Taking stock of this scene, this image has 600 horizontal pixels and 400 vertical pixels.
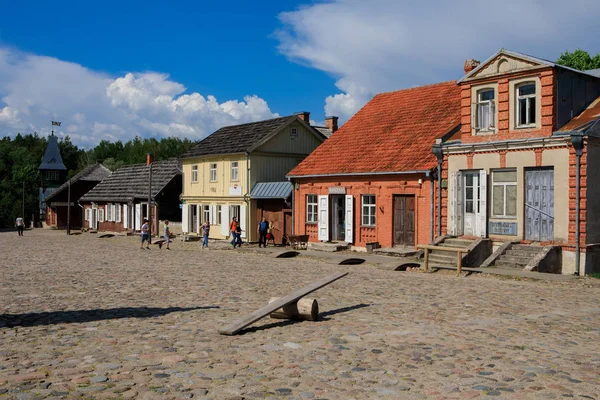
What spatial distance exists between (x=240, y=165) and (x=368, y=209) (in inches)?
426

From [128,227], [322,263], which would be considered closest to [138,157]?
[128,227]

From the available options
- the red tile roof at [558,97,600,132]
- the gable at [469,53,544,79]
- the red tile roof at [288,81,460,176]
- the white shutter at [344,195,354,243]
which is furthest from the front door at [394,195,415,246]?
the red tile roof at [558,97,600,132]

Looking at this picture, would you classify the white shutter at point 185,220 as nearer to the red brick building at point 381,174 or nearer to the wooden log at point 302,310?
the red brick building at point 381,174

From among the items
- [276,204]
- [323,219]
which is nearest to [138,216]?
[276,204]

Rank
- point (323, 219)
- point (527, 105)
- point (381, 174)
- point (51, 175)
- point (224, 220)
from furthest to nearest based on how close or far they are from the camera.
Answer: point (51, 175), point (224, 220), point (323, 219), point (381, 174), point (527, 105)

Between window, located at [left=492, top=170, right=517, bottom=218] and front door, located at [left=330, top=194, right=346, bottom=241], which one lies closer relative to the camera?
window, located at [left=492, top=170, right=517, bottom=218]

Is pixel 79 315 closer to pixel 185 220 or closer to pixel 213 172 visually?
pixel 213 172

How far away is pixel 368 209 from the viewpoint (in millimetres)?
27547

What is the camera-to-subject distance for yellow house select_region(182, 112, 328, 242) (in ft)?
116

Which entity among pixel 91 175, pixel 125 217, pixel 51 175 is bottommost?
pixel 125 217

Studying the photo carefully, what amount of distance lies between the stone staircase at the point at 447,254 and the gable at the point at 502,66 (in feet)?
19.6

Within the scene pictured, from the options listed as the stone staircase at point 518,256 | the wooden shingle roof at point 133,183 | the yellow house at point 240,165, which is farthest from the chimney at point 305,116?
the stone staircase at point 518,256

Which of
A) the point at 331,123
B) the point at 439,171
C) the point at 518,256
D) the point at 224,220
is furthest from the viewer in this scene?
the point at 331,123

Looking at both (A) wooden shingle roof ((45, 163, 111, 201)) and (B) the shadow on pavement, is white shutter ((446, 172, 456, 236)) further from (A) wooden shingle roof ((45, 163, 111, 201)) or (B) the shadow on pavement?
(A) wooden shingle roof ((45, 163, 111, 201))
